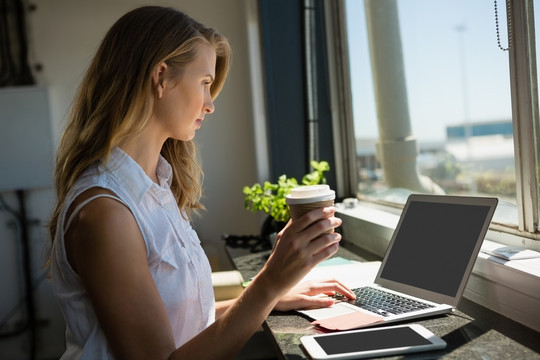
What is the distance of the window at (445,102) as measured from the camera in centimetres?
157

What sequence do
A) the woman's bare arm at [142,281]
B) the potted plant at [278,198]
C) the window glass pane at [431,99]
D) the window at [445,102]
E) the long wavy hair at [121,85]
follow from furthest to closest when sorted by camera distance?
the potted plant at [278,198] < the window glass pane at [431,99] < the window at [445,102] < the long wavy hair at [121,85] < the woman's bare arm at [142,281]

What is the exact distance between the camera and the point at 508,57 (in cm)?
162

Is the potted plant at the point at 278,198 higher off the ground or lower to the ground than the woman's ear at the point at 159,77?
lower

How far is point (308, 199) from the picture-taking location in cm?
110

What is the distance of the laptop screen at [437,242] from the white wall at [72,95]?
92.3 inches

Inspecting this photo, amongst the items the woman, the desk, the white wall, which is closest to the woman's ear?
the woman

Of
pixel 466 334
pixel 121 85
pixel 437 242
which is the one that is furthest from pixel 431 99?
pixel 121 85

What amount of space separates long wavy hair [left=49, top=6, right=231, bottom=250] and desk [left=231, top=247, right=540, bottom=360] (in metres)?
0.56

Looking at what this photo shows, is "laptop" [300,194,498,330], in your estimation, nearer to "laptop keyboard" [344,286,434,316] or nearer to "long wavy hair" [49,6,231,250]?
"laptop keyboard" [344,286,434,316]

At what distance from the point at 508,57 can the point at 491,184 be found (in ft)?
1.43

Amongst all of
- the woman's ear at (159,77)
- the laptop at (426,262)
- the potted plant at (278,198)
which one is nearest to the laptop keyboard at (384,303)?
the laptop at (426,262)

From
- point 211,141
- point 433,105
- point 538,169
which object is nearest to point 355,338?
point 538,169

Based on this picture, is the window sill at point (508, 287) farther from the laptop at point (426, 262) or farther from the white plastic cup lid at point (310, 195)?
the white plastic cup lid at point (310, 195)

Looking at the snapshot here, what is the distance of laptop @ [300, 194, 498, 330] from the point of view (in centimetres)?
127
